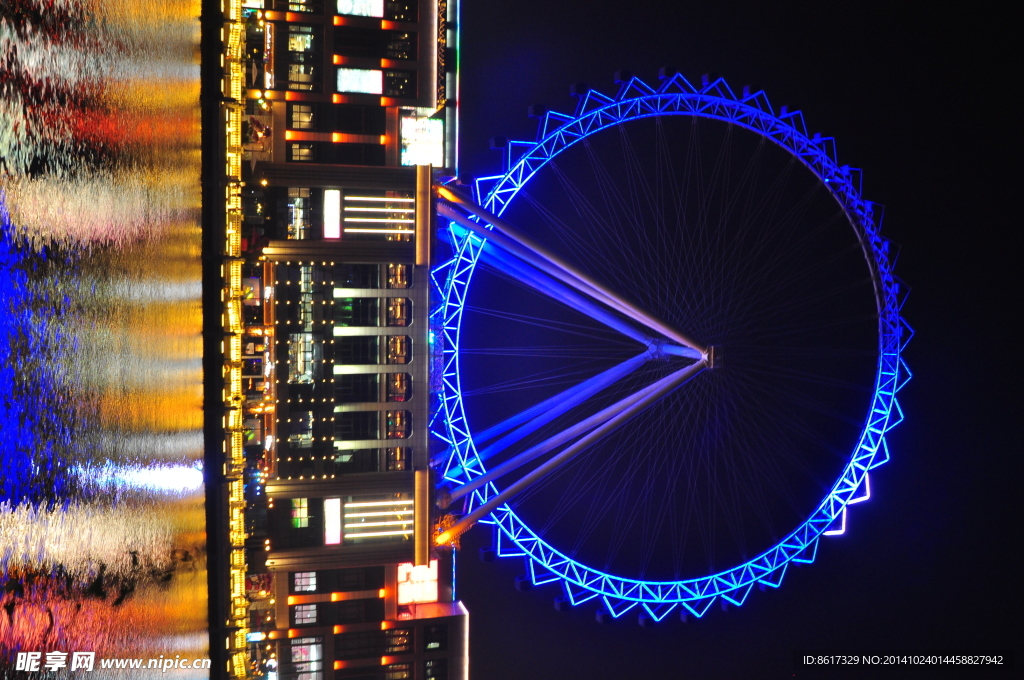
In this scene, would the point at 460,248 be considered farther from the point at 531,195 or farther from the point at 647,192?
the point at 647,192

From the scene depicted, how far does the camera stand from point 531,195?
30969 millimetres

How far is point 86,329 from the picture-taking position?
24.0 ft

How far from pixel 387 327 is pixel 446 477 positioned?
5965 mm

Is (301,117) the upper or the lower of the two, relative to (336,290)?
upper

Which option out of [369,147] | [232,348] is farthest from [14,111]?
[369,147]

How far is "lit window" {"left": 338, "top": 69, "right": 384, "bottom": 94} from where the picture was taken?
29.4 metres

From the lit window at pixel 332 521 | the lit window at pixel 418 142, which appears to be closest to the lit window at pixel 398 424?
the lit window at pixel 332 521

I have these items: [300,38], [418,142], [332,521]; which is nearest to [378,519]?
[332,521]

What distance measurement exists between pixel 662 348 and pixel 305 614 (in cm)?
1751

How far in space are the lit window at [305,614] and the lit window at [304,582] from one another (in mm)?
677

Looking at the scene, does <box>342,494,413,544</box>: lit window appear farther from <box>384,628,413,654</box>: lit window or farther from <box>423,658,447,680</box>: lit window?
<box>423,658,447,680</box>: lit window

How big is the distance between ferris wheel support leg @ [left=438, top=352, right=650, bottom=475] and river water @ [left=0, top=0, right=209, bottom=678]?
16.7m

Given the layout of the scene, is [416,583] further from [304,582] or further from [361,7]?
[361,7]

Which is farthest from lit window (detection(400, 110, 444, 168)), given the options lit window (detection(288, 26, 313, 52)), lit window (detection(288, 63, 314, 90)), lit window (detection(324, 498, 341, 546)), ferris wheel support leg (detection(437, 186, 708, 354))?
lit window (detection(324, 498, 341, 546))
